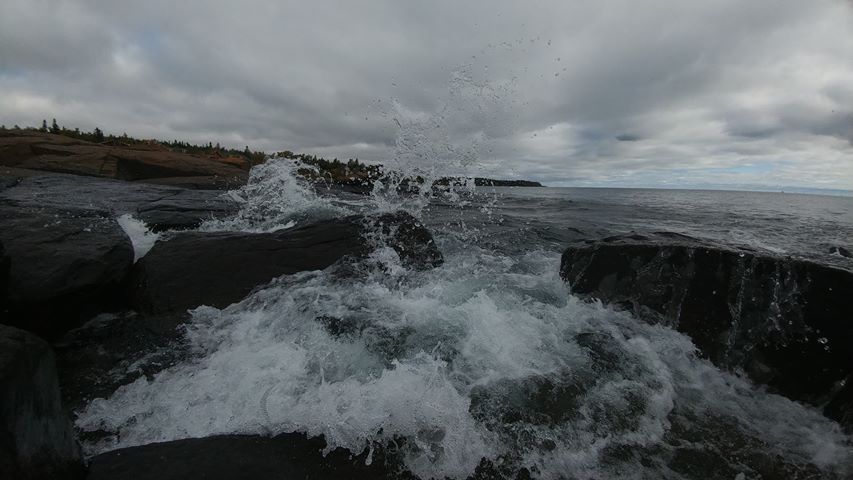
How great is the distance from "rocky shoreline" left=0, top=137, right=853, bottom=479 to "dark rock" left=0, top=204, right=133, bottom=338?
15mm

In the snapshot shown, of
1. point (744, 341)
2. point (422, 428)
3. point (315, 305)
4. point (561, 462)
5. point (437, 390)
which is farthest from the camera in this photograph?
point (315, 305)

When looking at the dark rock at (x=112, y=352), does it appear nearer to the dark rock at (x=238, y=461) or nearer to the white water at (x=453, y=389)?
the white water at (x=453, y=389)

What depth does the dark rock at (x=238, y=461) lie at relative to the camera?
253 centimetres

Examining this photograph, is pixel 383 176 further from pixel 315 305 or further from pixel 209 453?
pixel 209 453

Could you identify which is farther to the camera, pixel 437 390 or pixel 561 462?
pixel 437 390

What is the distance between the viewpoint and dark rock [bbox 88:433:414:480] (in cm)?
253

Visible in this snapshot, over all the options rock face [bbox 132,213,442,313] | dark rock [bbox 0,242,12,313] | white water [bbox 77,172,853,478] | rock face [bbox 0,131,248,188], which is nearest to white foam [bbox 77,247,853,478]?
white water [bbox 77,172,853,478]

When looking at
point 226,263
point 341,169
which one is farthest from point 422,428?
point 341,169

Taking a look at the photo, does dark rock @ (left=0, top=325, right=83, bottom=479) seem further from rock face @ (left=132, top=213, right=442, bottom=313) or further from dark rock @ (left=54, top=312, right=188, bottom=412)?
rock face @ (left=132, top=213, right=442, bottom=313)

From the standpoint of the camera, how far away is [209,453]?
271 cm

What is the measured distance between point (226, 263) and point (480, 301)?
→ 403 cm

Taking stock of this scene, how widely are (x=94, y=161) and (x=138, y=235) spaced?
14702 mm

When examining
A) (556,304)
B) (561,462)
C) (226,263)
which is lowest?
(561,462)

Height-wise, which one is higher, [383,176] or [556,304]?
[383,176]
